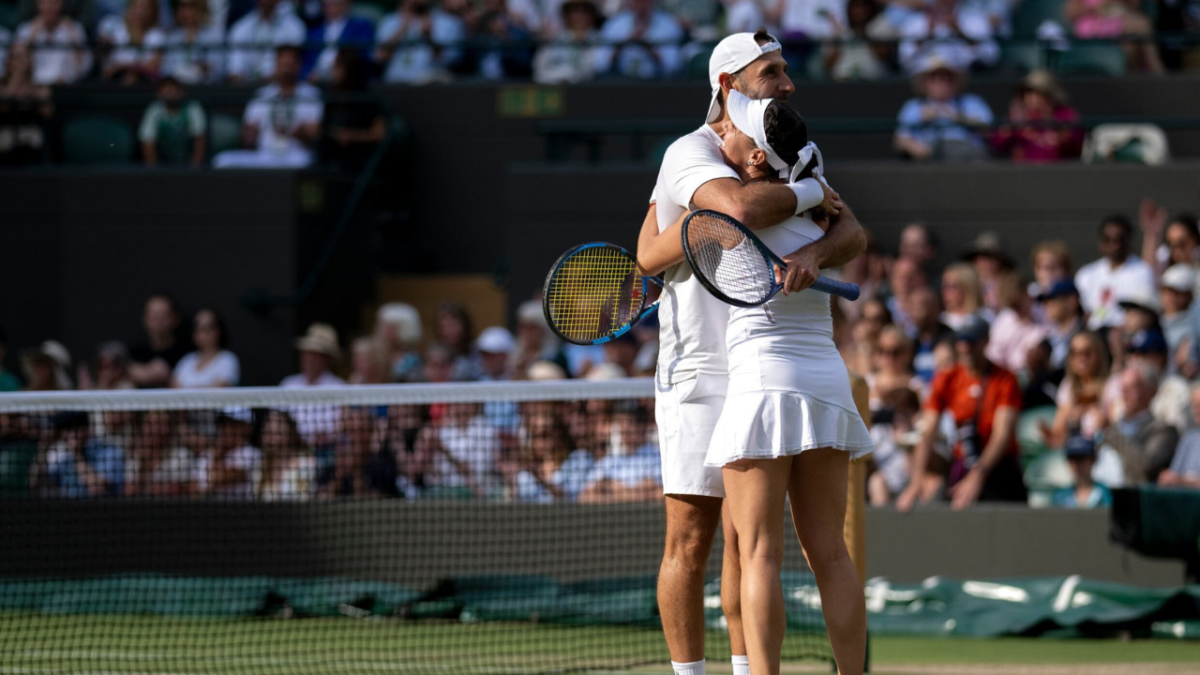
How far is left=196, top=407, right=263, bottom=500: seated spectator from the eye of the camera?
927 centimetres

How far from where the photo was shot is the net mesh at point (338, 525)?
8.79 m

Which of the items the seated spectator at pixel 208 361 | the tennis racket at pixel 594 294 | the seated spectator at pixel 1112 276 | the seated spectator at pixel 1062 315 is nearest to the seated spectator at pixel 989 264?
the seated spectator at pixel 1062 315

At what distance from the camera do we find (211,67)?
14281 millimetres

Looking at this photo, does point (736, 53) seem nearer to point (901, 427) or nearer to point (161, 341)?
point (901, 427)

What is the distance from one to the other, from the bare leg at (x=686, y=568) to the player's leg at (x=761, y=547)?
321 mm

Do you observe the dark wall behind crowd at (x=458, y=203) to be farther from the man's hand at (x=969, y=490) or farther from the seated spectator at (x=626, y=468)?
the seated spectator at (x=626, y=468)

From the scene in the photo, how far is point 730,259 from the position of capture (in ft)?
14.8

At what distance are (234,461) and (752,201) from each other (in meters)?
5.54

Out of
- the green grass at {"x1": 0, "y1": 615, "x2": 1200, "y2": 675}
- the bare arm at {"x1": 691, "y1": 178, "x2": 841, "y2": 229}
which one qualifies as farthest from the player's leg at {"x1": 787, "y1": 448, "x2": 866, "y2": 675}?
the green grass at {"x1": 0, "y1": 615, "x2": 1200, "y2": 675}

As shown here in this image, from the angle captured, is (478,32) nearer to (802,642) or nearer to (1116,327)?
(1116,327)

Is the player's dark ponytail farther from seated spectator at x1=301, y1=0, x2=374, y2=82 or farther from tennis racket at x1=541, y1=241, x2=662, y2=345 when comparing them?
seated spectator at x1=301, y1=0, x2=374, y2=82

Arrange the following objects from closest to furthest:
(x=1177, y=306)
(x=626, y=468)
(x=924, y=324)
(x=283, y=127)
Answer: (x=626, y=468), (x=1177, y=306), (x=924, y=324), (x=283, y=127)

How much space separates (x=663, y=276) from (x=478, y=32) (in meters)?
9.17

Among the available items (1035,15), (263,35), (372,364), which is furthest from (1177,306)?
(263,35)
